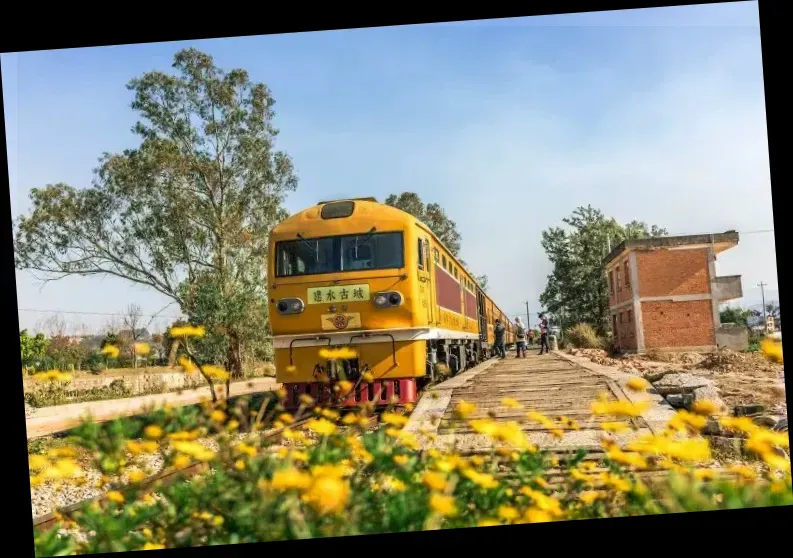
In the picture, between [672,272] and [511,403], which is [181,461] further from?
[672,272]

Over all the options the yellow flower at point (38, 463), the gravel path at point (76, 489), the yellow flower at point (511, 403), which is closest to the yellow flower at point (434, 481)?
the gravel path at point (76, 489)

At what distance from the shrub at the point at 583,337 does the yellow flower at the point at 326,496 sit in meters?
2.27

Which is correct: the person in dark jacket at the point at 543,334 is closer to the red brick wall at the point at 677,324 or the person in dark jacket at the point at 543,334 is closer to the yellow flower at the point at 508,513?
the red brick wall at the point at 677,324

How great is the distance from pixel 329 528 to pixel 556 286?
234cm

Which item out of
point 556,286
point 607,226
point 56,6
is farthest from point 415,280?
point 56,6

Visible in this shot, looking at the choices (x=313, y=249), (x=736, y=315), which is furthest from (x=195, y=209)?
(x=736, y=315)

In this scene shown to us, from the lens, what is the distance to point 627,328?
4.53 meters

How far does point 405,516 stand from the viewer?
9.93 ft

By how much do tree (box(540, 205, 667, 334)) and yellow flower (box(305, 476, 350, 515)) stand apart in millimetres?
2149

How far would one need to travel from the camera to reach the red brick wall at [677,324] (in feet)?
14.5

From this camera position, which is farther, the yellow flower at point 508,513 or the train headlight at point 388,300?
the train headlight at point 388,300

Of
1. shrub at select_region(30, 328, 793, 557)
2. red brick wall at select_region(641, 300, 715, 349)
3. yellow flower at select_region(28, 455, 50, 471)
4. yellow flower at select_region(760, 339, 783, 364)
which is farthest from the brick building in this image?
yellow flower at select_region(28, 455, 50, 471)

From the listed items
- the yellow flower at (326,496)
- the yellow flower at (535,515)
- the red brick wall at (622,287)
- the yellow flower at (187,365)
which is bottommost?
the yellow flower at (535,515)

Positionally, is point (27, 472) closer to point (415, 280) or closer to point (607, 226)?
point (415, 280)
